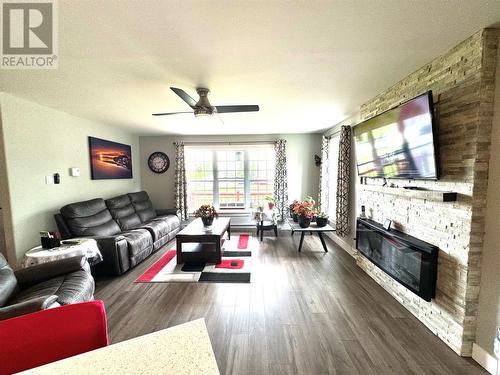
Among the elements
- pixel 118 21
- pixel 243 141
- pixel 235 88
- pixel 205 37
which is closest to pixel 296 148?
pixel 243 141

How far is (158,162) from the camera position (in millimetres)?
5332

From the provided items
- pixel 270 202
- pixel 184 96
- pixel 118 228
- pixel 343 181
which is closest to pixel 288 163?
pixel 270 202

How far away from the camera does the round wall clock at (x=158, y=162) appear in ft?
17.4

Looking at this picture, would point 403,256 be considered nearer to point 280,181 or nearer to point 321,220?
point 321,220

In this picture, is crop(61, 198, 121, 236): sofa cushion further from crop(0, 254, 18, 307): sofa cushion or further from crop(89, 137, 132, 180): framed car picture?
crop(0, 254, 18, 307): sofa cushion

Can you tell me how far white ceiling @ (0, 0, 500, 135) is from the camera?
49.8 inches

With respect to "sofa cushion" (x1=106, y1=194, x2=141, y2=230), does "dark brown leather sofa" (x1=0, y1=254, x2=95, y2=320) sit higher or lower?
lower

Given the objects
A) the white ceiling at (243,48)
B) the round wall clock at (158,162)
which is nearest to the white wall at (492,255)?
the white ceiling at (243,48)

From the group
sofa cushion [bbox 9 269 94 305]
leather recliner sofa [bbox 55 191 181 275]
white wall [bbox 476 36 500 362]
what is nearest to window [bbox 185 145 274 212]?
leather recliner sofa [bbox 55 191 181 275]

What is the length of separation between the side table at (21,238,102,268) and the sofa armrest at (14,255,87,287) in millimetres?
181

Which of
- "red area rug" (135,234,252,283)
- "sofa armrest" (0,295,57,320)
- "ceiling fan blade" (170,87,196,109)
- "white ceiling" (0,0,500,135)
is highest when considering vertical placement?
"white ceiling" (0,0,500,135)

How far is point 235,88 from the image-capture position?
2389 mm

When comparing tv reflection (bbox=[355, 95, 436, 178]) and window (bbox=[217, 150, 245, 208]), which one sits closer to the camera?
tv reflection (bbox=[355, 95, 436, 178])

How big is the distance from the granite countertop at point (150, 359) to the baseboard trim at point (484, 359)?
2092 mm
